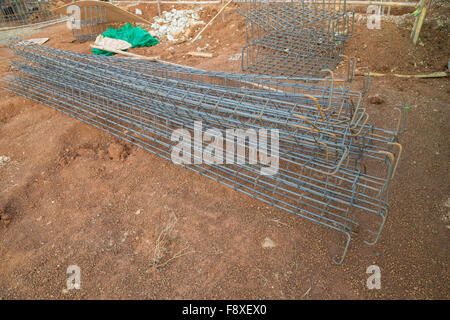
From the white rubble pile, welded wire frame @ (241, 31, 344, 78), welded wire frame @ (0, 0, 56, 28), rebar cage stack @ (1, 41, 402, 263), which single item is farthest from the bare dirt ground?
welded wire frame @ (0, 0, 56, 28)

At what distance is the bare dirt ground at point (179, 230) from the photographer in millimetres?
2000

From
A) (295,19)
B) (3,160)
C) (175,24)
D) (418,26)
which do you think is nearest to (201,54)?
(295,19)

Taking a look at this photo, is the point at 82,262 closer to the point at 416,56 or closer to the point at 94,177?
the point at 94,177

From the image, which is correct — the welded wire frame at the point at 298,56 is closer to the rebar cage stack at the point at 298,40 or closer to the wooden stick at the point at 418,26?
the rebar cage stack at the point at 298,40

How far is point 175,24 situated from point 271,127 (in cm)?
629

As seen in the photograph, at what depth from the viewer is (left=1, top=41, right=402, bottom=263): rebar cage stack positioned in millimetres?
2166

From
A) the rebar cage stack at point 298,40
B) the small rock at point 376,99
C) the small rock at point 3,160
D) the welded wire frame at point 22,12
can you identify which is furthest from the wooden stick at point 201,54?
the welded wire frame at point 22,12

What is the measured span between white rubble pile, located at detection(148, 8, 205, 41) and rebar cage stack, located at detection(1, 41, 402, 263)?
3.80 metres

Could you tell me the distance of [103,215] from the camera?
2.56 m

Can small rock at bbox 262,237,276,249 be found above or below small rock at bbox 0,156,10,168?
below

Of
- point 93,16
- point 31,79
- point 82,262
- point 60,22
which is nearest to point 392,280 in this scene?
point 82,262

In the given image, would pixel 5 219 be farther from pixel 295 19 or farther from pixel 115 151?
pixel 295 19

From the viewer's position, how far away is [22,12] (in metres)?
9.62

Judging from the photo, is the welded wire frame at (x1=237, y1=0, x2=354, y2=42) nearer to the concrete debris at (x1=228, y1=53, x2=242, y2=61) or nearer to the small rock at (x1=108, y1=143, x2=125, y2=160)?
the concrete debris at (x1=228, y1=53, x2=242, y2=61)
